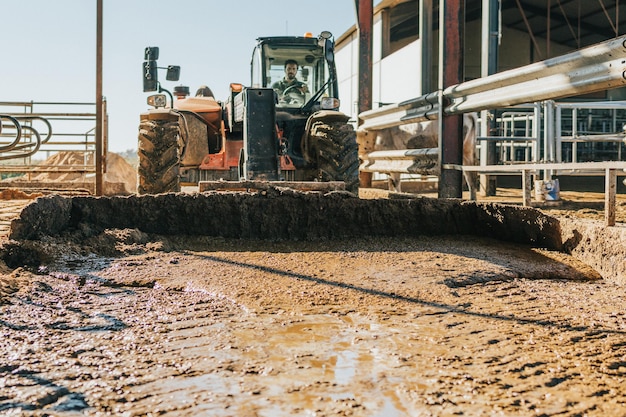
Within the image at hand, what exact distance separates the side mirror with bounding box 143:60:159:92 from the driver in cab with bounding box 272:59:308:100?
1.65 metres

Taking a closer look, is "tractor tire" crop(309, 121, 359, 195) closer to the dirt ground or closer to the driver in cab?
the driver in cab

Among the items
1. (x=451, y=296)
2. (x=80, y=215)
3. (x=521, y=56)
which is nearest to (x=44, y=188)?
(x=80, y=215)

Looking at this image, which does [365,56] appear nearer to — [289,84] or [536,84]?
[289,84]

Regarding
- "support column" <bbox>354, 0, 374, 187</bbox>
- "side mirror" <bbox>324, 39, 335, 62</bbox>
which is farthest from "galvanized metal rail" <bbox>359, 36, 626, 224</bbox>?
"support column" <bbox>354, 0, 374, 187</bbox>

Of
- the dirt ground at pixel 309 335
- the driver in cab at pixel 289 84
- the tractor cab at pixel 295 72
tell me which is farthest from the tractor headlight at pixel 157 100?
the dirt ground at pixel 309 335

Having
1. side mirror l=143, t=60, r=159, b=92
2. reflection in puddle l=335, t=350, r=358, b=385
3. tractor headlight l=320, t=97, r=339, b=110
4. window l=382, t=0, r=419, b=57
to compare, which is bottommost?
reflection in puddle l=335, t=350, r=358, b=385

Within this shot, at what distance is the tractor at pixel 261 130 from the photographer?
26.2ft

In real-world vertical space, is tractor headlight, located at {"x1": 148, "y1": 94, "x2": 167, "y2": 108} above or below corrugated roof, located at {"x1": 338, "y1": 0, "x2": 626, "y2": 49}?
below

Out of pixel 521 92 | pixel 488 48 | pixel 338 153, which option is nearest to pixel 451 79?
pixel 488 48

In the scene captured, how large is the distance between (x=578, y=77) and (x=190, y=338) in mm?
3673

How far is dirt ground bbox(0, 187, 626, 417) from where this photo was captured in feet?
7.77

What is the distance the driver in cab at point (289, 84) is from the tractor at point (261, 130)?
0.06 ft

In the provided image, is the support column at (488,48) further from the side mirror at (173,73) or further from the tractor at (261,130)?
the side mirror at (173,73)

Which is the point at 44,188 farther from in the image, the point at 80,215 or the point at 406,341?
the point at 406,341
